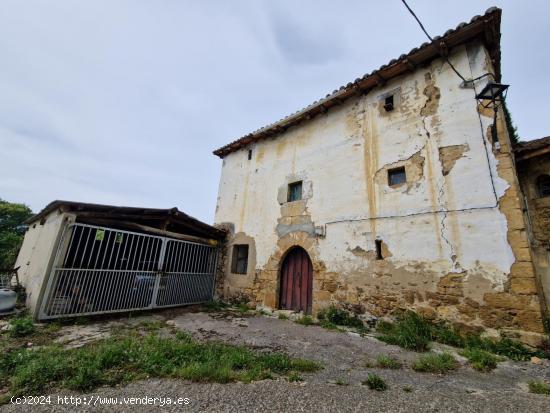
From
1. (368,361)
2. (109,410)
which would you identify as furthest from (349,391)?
(109,410)

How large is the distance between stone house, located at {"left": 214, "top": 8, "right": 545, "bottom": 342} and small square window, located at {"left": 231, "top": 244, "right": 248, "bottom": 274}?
0.11 feet

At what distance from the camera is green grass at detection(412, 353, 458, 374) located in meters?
3.10

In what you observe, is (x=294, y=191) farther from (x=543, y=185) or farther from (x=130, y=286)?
(x=543, y=185)

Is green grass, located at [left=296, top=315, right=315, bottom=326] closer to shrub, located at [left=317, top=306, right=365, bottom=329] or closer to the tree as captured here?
shrub, located at [left=317, top=306, right=365, bottom=329]

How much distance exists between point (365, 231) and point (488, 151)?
279 cm

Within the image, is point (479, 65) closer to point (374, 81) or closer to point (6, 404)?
point (374, 81)

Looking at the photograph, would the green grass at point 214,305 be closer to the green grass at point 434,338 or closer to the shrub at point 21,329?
the shrub at point 21,329

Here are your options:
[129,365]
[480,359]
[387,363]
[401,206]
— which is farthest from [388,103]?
[129,365]

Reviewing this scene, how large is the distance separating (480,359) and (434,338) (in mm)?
1009

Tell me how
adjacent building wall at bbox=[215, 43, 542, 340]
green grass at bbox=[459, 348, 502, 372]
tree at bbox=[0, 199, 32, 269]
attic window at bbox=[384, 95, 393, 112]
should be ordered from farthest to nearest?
tree at bbox=[0, 199, 32, 269] → attic window at bbox=[384, 95, 393, 112] → adjacent building wall at bbox=[215, 43, 542, 340] → green grass at bbox=[459, 348, 502, 372]

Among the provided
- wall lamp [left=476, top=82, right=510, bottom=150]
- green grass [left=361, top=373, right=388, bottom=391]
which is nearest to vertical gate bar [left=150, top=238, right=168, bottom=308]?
green grass [left=361, top=373, right=388, bottom=391]

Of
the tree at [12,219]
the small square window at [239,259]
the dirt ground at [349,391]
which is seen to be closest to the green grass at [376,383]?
the dirt ground at [349,391]

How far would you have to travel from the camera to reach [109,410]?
6.72 feet

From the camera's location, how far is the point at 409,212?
5.33 metres
